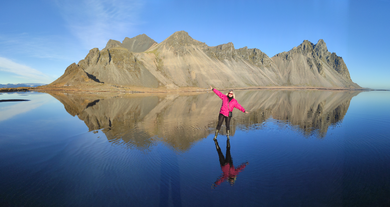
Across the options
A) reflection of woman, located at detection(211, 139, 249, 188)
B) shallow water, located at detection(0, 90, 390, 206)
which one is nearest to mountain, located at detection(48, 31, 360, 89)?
shallow water, located at detection(0, 90, 390, 206)

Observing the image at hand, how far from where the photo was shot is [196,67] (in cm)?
12006

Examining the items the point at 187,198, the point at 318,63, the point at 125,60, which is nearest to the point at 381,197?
the point at 187,198

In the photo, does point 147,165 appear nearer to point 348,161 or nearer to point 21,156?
point 21,156

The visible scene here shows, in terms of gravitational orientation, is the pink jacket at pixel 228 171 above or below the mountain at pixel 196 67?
below

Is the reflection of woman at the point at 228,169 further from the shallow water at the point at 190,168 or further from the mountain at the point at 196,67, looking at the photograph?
the mountain at the point at 196,67

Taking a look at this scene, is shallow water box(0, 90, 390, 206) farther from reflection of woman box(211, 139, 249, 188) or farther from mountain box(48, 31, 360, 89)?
mountain box(48, 31, 360, 89)

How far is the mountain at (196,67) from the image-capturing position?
95.0 meters

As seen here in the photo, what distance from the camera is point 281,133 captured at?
39.5 ft

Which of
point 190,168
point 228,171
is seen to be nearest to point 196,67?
point 190,168

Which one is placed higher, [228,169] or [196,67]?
[196,67]

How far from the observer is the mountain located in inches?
3740

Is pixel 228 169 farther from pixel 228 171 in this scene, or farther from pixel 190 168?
pixel 190 168

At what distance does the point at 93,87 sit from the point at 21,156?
7764 centimetres

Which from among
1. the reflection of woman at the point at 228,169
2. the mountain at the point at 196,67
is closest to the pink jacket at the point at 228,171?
the reflection of woman at the point at 228,169
